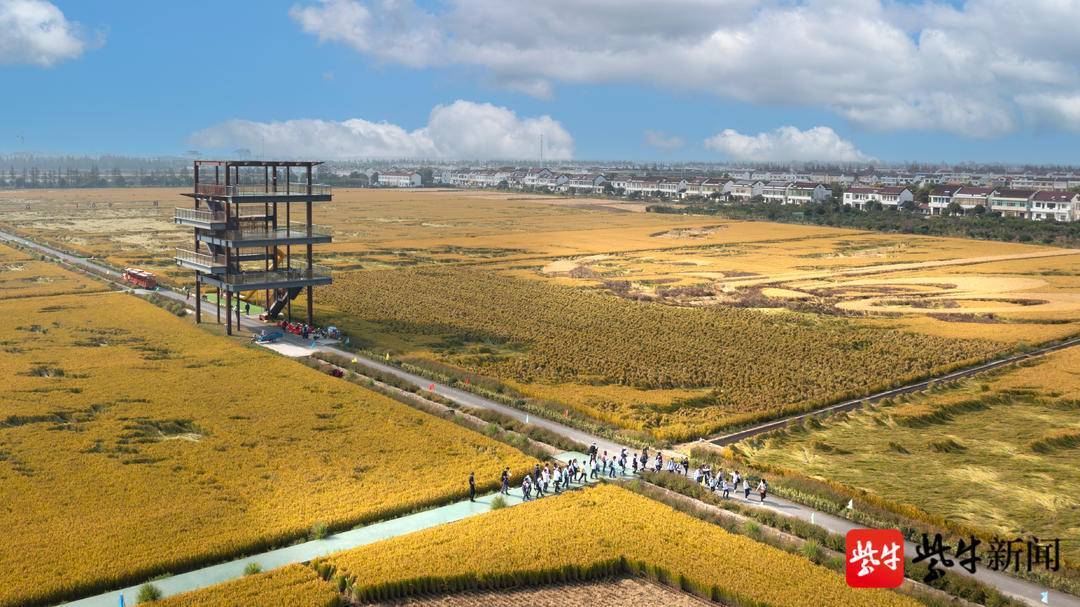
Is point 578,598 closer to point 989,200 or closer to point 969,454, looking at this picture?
point 969,454

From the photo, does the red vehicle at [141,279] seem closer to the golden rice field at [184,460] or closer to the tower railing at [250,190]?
the tower railing at [250,190]

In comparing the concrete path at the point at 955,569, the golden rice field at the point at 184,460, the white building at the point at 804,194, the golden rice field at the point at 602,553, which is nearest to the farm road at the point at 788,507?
the concrete path at the point at 955,569

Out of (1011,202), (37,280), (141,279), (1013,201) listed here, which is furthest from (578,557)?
(1011,202)

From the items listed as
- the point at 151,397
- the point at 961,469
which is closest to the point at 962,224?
the point at 961,469

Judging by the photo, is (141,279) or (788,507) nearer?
(788,507)

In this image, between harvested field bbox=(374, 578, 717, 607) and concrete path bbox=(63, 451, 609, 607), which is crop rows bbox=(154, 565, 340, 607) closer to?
concrete path bbox=(63, 451, 609, 607)
